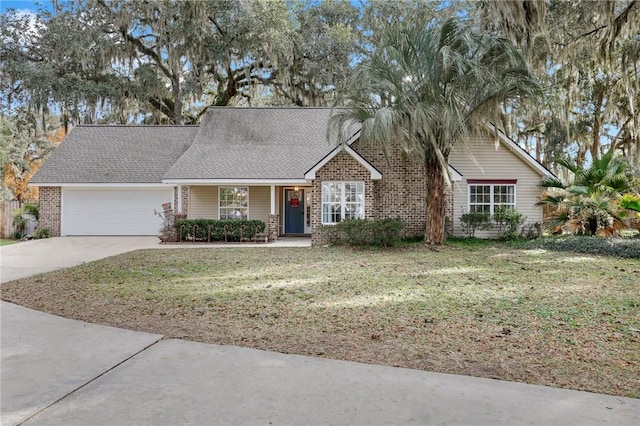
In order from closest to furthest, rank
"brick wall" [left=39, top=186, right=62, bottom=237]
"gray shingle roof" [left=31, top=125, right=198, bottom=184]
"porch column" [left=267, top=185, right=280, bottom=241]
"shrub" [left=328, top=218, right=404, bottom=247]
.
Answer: "shrub" [left=328, top=218, right=404, bottom=247] → "porch column" [left=267, top=185, right=280, bottom=241] → "gray shingle roof" [left=31, top=125, right=198, bottom=184] → "brick wall" [left=39, top=186, right=62, bottom=237]

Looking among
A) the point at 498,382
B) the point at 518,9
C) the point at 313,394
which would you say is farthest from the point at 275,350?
the point at 518,9

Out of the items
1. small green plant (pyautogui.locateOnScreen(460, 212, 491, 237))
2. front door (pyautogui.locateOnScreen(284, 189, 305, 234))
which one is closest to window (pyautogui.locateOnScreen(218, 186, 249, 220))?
front door (pyautogui.locateOnScreen(284, 189, 305, 234))

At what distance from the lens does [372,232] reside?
1368 centimetres

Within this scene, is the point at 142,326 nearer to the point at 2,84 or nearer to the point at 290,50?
the point at 290,50

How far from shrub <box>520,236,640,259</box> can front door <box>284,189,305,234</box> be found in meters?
8.72

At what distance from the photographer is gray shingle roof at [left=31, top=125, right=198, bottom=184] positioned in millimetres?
18531

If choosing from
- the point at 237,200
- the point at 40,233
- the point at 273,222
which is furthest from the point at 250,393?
the point at 40,233

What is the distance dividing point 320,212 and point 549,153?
1639 centimetres

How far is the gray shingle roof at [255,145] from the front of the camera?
16984 mm

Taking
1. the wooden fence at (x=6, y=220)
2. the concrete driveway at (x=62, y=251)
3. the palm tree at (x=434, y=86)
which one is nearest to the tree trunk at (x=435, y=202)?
the palm tree at (x=434, y=86)

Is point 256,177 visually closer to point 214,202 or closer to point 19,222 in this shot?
point 214,202

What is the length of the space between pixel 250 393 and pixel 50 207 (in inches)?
744

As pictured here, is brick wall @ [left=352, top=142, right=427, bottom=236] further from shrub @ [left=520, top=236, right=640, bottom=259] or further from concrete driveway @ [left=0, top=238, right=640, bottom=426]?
concrete driveway @ [left=0, top=238, right=640, bottom=426]

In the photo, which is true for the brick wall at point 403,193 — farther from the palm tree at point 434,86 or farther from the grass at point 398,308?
the grass at point 398,308
